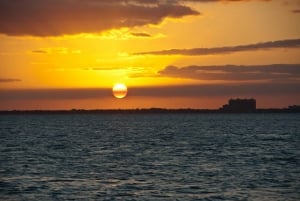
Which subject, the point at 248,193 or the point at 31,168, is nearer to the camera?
the point at 248,193

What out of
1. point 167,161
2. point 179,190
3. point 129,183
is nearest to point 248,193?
point 179,190

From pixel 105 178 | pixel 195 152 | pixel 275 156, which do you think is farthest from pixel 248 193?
pixel 195 152

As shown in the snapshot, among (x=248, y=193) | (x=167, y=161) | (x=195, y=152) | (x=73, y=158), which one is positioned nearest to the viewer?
(x=248, y=193)

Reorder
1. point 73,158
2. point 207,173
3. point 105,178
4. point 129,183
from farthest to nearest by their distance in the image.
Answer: point 73,158 → point 207,173 → point 105,178 → point 129,183

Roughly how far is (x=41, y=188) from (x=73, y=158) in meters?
25.5

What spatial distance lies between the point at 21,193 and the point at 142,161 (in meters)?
→ 24.1

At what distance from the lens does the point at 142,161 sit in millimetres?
62500

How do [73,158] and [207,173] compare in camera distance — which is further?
[73,158]

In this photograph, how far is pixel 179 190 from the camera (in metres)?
41.1

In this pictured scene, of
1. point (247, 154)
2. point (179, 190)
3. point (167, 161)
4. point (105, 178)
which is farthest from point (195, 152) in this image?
point (179, 190)

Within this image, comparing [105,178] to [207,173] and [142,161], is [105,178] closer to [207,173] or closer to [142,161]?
[207,173]

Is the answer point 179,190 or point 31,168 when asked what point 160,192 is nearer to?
point 179,190

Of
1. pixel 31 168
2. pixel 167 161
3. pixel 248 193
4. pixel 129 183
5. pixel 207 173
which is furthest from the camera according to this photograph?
pixel 167 161

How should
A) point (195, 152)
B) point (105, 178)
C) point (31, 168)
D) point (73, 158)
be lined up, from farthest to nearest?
point (195, 152) < point (73, 158) < point (31, 168) < point (105, 178)
